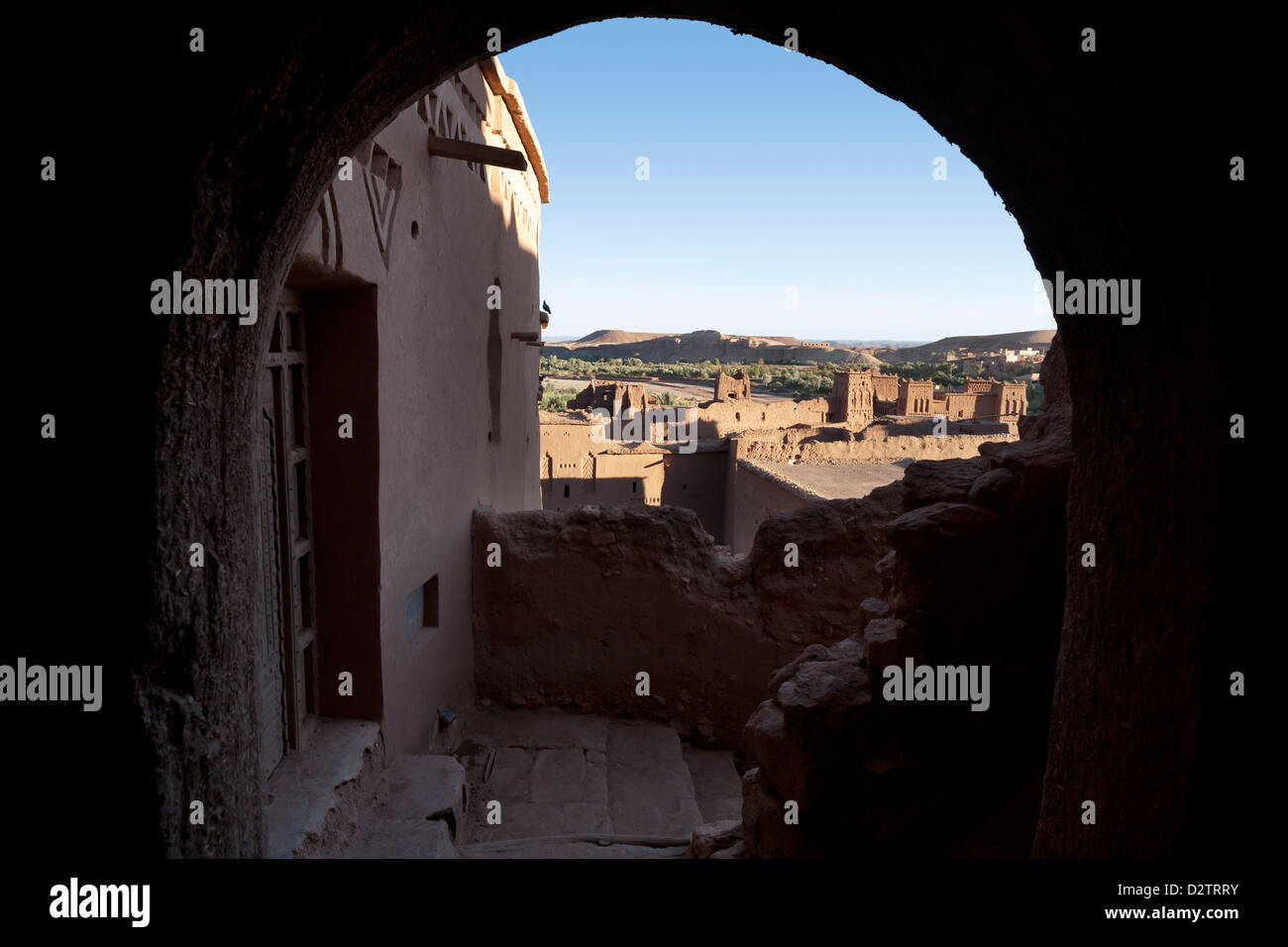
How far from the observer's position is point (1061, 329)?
2213 mm

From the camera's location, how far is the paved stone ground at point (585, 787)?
16.3 feet

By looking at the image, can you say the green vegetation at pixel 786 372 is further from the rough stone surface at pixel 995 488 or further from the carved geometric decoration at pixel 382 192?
the rough stone surface at pixel 995 488

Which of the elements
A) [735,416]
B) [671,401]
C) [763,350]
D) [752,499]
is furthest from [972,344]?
[752,499]

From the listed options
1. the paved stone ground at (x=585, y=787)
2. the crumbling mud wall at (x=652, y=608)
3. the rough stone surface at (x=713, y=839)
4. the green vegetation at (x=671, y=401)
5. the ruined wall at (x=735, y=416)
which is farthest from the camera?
the green vegetation at (x=671, y=401)

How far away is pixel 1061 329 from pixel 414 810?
3992 millimetres

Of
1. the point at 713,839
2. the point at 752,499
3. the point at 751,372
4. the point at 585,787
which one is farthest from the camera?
the point at 751,372

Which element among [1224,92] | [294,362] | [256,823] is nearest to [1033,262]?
[1224,92]

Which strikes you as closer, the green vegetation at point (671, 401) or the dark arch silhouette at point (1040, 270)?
the dark arch silhouette at point (1040, 270)

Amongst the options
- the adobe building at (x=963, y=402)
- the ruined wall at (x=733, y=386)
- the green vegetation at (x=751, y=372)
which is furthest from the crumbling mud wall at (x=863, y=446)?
the green vegetation at (x=751, y=372)

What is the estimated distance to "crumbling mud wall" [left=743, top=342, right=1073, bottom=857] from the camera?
3180 mm

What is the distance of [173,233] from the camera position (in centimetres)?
175

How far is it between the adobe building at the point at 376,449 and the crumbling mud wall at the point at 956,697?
8.54 feet

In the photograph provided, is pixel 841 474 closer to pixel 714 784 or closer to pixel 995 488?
pixel 714 784

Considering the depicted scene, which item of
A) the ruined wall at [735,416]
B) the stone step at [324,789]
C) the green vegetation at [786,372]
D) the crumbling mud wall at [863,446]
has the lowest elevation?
the stone step at [324,789]
